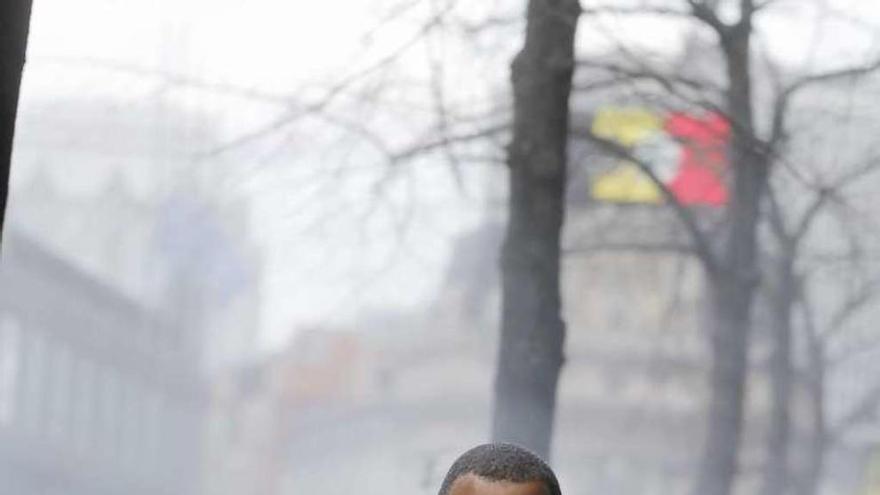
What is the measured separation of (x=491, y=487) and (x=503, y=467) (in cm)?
4

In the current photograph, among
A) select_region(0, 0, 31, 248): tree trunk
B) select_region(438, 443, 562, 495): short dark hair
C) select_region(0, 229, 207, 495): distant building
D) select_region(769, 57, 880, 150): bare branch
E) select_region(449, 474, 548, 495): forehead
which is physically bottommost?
select_region(0, 229, 207, 495): distant building

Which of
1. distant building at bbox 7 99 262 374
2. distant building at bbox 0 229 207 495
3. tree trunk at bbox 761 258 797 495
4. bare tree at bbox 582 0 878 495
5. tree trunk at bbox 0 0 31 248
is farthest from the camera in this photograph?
distant building at bbox 0 229 207 495

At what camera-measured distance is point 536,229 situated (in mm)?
7680

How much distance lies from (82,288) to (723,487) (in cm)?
1102

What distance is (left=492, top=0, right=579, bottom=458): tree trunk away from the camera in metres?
7.48

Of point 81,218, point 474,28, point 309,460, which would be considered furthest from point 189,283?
point 474,28

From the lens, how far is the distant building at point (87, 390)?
23047 mm

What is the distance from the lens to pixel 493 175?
12.4 m

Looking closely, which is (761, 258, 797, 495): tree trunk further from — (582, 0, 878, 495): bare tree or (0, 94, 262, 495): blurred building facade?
(0, 94, 262, 495): blurred building facade

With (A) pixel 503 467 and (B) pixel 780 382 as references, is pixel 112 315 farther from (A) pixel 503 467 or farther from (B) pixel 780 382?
(A) pixel 503 467

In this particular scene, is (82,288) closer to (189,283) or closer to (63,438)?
(189,283)

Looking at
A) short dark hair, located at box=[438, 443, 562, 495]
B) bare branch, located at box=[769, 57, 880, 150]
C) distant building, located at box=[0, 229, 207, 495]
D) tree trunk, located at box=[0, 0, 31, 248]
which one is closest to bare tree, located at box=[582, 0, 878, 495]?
bare branch, located at box=[769, 57, 880, 150]

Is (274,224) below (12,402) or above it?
above

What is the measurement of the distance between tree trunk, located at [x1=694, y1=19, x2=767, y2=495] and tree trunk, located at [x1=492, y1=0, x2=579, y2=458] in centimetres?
193
